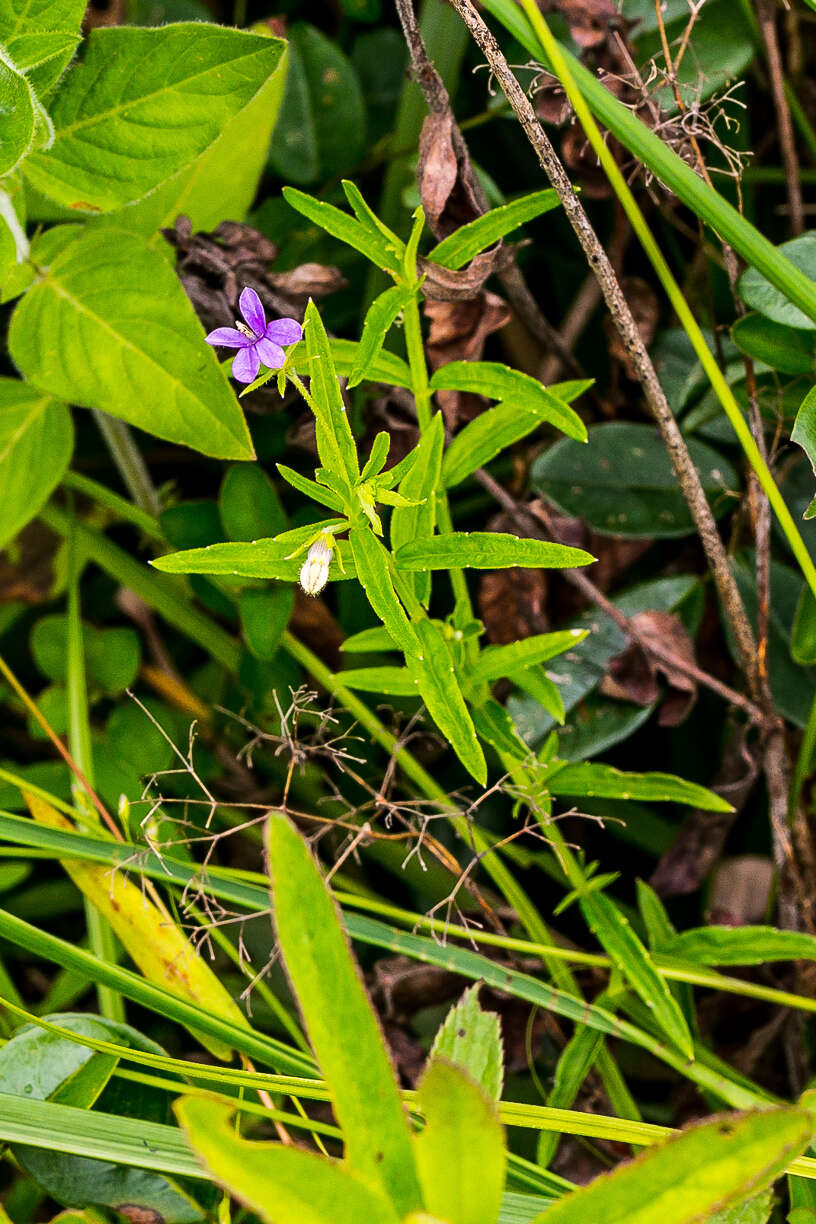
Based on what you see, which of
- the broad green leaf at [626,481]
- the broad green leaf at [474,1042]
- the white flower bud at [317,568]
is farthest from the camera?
the broad green leaf at [626,481]

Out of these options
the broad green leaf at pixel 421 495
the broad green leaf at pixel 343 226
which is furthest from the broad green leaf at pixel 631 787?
the broad green leaf at pixel 343 226

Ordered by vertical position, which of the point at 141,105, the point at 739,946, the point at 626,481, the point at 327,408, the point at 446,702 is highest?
the point at 141,105

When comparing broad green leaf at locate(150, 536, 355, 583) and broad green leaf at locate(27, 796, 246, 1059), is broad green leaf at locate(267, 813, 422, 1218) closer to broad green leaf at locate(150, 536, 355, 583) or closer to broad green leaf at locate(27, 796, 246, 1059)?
broad green leaf at locate(150, 536, 355, 583)

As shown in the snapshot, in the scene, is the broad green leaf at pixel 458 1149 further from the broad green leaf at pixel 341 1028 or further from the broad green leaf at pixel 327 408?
the broad green leaf at pixel 327 408

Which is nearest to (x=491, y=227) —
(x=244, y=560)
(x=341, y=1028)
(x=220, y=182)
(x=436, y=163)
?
(x=436, y=163)

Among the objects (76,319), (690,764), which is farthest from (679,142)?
(690,764)

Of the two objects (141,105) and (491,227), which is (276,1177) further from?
(141,105)

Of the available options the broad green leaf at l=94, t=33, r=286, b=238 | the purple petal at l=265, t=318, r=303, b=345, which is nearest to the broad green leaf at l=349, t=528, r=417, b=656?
the purple petal at l=265, t=318, r=303, b=345
